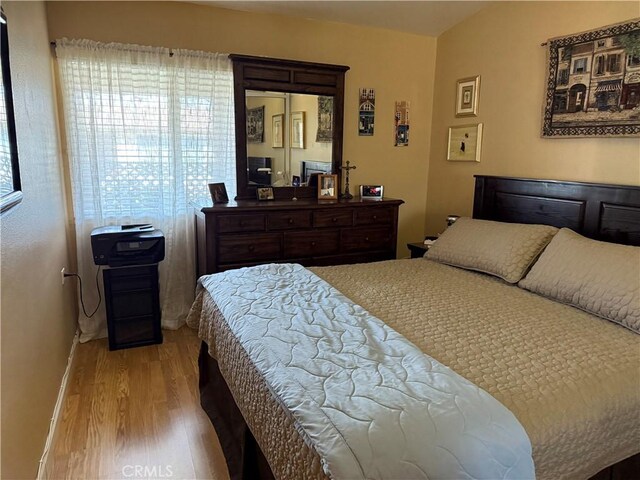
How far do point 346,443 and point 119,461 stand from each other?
1489mm

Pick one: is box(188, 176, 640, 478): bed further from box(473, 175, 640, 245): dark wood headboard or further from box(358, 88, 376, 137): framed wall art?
box(358, 88, 376, 137): framed wall art

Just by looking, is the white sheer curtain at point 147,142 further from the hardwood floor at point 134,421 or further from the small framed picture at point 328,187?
the small framed picture at point 328,187

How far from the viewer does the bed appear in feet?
3.73

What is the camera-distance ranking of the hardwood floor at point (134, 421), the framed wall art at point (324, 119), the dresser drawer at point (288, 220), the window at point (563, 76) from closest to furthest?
the hardwood floor at point (134, 421)
the window at point (563, 76)
the dresser drawer at point (288, 220)
the framed wall art at point (324, 119)

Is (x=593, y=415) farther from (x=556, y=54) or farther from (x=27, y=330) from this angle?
(x=556, y=54)

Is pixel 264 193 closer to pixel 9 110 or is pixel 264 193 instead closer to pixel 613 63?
pixel 9 110

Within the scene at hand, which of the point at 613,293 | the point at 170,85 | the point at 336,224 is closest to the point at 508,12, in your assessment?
the point at 336,224

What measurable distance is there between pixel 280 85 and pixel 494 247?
2.01 m

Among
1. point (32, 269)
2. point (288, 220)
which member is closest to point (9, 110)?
point (32, 269)

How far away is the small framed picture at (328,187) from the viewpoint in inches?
143

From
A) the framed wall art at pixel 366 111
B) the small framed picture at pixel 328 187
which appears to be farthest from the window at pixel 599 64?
the small framed picture at pixel 328 187

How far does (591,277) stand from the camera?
2.02 metres

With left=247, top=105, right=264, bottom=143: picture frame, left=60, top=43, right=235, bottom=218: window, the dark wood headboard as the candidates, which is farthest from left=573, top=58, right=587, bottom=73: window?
left=60, top=43, right=235, bottom=218: window

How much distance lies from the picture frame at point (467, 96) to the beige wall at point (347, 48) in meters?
0.37
